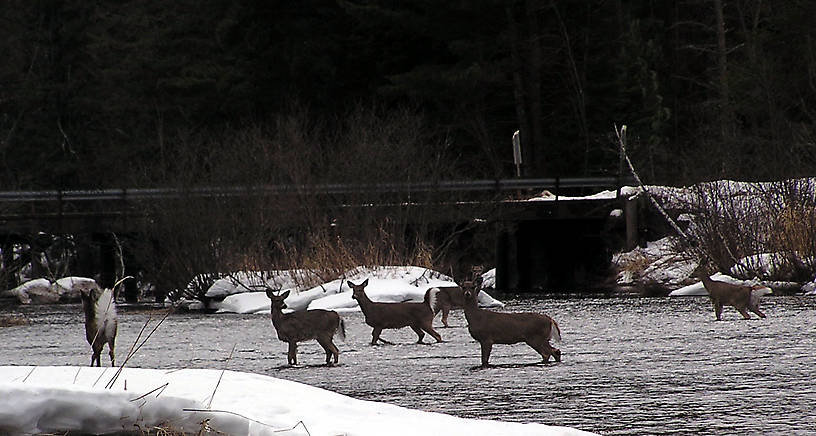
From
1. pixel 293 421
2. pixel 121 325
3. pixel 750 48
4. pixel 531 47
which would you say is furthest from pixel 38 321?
pixel 750 48

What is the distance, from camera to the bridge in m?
26.9

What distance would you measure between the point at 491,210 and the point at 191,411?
76.2 feet

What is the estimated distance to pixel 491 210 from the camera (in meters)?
29.0

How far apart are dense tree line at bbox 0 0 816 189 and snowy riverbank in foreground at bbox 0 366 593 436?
32.5 meters

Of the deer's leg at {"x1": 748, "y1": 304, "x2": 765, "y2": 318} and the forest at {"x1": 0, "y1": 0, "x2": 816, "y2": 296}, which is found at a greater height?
the forest at {"x1": 0, "y1": 0, "x2": 816, "y2": 296}

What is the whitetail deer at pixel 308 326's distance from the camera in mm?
12195

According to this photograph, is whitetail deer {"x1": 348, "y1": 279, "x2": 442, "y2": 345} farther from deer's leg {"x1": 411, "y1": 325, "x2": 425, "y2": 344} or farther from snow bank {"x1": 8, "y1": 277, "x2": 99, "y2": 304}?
snow bank {"x1": 8, "y1": 277, "x2": 99, "y2": 304}

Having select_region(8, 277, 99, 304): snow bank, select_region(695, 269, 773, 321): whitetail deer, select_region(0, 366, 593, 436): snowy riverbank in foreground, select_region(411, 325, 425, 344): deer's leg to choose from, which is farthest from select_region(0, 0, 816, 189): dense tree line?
select_region(0, 366, 593, 436): snowy riverbank in foreground

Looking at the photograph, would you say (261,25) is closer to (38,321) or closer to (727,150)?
(727,150)

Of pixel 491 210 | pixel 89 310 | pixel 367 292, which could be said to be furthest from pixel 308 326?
pixel 491 210

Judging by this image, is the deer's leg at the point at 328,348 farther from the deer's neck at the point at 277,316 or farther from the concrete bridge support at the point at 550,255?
the concrete bridge support at the point at 550,255

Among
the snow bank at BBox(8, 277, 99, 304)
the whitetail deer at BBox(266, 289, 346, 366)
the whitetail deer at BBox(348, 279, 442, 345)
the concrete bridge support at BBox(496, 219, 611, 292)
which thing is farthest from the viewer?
the concrete bridge support at BBox(496, 219, 611, 292)

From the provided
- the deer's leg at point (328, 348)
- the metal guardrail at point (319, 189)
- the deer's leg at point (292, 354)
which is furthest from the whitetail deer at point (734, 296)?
the metal guardrail at point (319, 189)

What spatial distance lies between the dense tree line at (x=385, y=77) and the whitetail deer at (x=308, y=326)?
26.8 m
